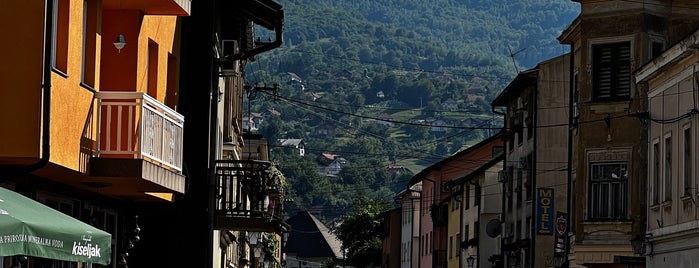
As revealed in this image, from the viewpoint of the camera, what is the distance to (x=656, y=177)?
1297 inches

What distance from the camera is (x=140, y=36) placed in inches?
815

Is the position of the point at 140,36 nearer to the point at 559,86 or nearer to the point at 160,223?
the point at 160,223

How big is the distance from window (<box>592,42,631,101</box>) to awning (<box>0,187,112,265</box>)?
998 inches

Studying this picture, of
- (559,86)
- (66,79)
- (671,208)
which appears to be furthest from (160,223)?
(559,86)

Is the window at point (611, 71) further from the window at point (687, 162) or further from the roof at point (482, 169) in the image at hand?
the roof at point (482, 169)

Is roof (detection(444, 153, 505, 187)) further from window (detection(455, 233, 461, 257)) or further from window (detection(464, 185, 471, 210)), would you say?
window (detection(455, 233, 461, 257))

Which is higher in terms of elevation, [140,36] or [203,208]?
[140,36]

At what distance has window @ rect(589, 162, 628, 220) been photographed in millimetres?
37781

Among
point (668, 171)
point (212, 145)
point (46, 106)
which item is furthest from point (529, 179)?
point (46, 106)

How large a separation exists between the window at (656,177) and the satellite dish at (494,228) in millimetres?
26091

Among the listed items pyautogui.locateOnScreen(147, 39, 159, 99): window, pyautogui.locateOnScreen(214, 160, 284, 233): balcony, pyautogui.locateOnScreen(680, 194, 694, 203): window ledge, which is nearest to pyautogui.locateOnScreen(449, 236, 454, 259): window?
pyautogui.locateOnScreen(680, 194, 694, 203): window ledge

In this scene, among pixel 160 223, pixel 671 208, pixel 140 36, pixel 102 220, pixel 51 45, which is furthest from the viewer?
pixel 671 208

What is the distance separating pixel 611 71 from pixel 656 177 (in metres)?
5.95

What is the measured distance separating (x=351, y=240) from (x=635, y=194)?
8699 cm
